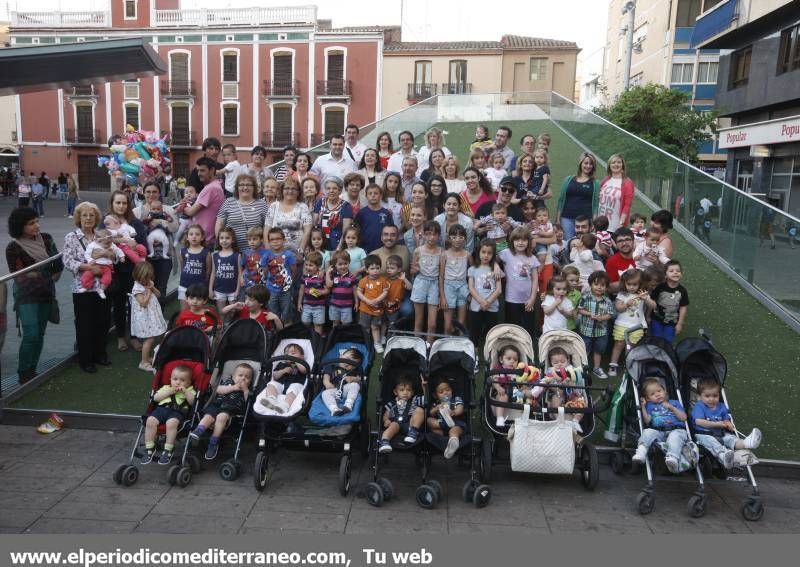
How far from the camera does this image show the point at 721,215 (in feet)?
34.1

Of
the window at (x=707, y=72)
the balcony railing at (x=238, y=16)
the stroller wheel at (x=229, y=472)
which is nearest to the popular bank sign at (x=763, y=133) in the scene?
the window at (x=707, y=72)

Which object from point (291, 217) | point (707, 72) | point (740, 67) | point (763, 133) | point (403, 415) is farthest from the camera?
point (707, 72)

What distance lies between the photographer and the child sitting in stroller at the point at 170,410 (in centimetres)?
502

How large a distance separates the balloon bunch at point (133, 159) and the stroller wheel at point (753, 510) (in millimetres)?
9883

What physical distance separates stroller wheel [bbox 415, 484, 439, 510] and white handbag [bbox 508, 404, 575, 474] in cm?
63

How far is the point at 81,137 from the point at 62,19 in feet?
24.9

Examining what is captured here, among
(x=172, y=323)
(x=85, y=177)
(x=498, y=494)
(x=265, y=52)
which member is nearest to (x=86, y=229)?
(x=172, y=323)

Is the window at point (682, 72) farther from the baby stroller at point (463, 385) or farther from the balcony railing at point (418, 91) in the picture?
the baby stroller at point (463, 385)

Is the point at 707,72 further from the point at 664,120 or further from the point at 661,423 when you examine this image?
the point at 661,423

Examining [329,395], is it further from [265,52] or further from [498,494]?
[265,52]

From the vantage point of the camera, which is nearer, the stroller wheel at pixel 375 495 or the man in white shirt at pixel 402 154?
the stroller wheel at pixel 375 495

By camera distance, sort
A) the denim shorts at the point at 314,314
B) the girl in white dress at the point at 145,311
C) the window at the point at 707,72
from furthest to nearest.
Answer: the window at the point at 707,72
the denim shorts at the point at 314,314
the girl in white dress at the point at 145,311

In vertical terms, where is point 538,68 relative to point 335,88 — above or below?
above

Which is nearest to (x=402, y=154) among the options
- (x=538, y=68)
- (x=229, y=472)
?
(x=229, y=472)
